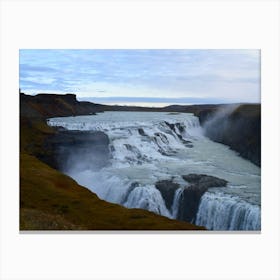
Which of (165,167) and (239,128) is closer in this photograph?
(239,128)

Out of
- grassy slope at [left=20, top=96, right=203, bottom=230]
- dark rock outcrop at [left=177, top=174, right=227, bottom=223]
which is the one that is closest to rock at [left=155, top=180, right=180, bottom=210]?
dark rock outcrop at [left=177, top=174, right=227, bottom=223]

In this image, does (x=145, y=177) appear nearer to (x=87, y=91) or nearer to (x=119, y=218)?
(x=119, y=218)

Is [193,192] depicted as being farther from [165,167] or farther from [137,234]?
Result: [137,234]

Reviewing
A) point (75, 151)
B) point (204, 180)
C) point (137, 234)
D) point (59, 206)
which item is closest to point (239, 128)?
point (204, 180)

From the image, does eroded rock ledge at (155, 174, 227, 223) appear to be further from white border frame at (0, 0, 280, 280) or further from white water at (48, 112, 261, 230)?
white border frame at (0, 0, 280, 280)

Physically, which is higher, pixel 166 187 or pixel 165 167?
pixel 165 167
